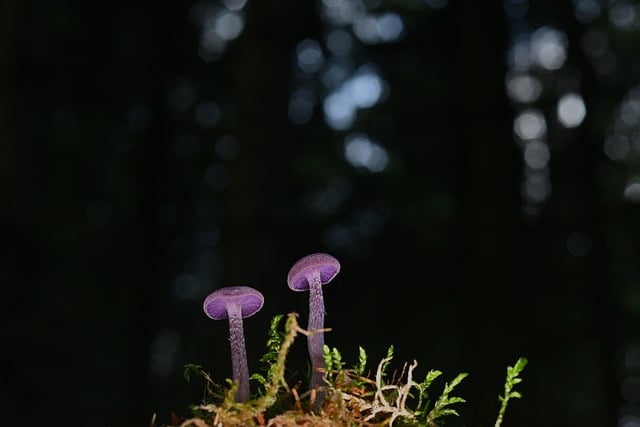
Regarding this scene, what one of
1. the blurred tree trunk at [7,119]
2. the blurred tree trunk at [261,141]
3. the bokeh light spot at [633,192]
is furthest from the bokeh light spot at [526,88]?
the blurred tree trunk at [7,119]

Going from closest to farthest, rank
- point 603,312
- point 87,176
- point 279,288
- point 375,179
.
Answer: point 279,288
point 603,312
point 375,179
point 87,176

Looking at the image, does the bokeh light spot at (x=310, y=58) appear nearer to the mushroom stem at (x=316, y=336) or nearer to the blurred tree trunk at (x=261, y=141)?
the blurred tree trunk at (x=261, y=141)

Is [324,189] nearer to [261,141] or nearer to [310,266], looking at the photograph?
[261,141]

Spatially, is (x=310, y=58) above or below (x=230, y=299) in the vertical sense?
above

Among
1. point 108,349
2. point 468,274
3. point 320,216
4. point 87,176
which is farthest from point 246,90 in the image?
point 108,349

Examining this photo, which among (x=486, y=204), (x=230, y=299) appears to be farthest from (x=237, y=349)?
(x=486, y=204)

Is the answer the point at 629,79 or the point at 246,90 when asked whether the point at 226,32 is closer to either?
the point at 629,79
